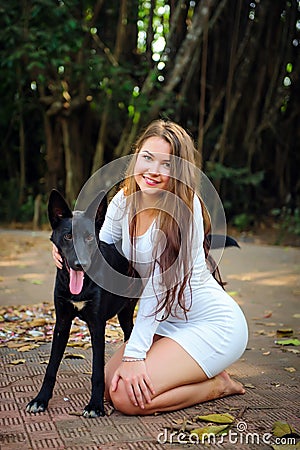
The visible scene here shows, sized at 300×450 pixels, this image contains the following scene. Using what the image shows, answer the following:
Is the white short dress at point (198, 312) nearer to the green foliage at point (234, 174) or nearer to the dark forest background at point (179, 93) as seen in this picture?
the dark forest background at point (179, 93)

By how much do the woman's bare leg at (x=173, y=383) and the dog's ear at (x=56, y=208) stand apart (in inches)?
23.2

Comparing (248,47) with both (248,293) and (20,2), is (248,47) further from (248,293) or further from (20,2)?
(248,293)

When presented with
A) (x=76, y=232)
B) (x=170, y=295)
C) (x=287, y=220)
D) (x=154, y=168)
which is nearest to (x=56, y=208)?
(x=76, y=232)

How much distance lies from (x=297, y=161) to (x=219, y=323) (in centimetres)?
838

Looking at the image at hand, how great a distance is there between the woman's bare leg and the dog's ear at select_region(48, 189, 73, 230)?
590mm

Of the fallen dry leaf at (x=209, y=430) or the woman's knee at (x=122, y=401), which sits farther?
the woman's knee at (x=122, y=401)

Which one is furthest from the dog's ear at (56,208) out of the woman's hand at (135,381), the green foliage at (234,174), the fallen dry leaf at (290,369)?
the green foliage at (234,174)

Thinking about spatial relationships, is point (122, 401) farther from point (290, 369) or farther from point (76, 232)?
point (290, 369)

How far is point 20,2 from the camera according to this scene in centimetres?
838

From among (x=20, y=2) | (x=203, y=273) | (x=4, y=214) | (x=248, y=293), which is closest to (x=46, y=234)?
(x=4, y=214)

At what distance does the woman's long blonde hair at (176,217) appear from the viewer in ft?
7.50

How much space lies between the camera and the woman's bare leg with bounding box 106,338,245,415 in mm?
2176

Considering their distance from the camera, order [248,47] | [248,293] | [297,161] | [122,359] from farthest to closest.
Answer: [297,161] → [248,47] → [248,293] → [122,359]

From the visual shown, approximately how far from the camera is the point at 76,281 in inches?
84.4
